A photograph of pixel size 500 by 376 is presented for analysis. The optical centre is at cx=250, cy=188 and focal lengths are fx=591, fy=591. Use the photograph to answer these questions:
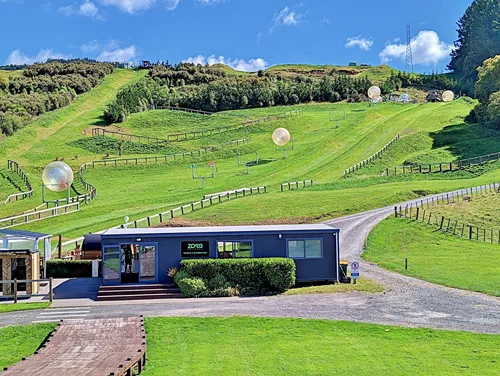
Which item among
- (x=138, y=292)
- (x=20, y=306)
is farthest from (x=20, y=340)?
(x=138, y=292)

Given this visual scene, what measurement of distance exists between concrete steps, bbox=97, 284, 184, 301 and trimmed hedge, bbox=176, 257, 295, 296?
39.1 inches

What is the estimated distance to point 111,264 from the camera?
28344 mm

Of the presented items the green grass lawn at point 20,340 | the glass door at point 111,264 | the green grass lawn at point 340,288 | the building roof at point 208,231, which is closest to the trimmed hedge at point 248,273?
the green grass lawn at point 340,288

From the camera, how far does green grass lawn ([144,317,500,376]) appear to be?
16172 mm

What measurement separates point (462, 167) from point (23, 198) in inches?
1699

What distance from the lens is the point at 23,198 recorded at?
179 ft

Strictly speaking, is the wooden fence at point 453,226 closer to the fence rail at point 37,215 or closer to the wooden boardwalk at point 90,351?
the wooden boardwalk at point 90,351

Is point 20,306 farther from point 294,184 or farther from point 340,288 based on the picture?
point 294,184

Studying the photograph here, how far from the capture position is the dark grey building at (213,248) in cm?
2834

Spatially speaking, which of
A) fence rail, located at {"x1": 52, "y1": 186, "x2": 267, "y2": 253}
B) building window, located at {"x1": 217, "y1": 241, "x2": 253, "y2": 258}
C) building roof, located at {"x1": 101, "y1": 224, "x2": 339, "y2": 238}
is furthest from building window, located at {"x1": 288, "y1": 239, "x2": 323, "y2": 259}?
fence rail, located at {"x1": 52, "y1": 186, "x2": 267, "y2": 253}

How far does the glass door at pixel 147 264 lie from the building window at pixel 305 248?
6.60 meters

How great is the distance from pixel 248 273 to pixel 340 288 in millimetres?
4290

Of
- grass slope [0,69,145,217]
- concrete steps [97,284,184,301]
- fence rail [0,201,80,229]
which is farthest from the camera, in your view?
grass slope [0,69,145,217]

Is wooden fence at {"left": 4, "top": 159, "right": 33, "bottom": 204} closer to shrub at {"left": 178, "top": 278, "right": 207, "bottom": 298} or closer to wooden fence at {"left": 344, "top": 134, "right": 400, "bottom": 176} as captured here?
wooden fence at {"left": 344, "top": 134, "right": 400, "bottom": 176}
